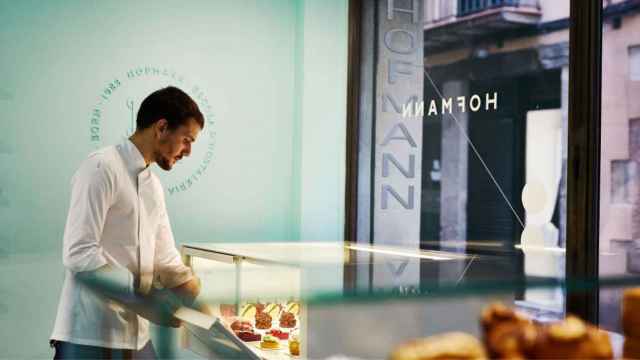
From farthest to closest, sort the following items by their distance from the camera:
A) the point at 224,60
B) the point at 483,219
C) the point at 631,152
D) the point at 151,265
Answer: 1. the point at 224,60
2. the point at 483,219
3. the point at 631,152
4. the point at 151,265

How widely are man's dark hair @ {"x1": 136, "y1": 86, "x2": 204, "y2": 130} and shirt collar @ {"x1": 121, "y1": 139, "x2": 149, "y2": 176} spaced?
15cm

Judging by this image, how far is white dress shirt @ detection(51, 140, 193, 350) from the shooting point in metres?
1.11

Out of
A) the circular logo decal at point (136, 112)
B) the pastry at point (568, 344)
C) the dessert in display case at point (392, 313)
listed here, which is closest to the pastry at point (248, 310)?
the dessert in display case at point (392, 313)

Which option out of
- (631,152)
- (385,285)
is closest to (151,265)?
(385,285)

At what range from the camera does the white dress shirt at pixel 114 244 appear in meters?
1.11

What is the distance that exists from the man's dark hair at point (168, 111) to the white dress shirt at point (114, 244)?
0.17 m

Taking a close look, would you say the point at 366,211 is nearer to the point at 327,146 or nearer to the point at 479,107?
the point at 327,146

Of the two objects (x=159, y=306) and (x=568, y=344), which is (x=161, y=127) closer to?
(x=159, y=306)

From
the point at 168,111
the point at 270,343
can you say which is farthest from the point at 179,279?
the point at 168,111

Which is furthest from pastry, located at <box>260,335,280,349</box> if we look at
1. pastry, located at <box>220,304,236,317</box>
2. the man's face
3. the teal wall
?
the teal wall

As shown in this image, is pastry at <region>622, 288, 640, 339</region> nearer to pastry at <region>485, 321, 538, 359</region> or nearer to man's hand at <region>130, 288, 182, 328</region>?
pastry at <region>485, 321, 538, 359</region>

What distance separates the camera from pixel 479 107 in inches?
159

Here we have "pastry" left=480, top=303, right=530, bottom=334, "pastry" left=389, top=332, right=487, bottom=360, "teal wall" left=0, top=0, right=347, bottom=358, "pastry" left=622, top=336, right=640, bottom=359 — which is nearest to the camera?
"pastry" left=389, top=332, right=487, bottom=360

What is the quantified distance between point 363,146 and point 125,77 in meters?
1.40
